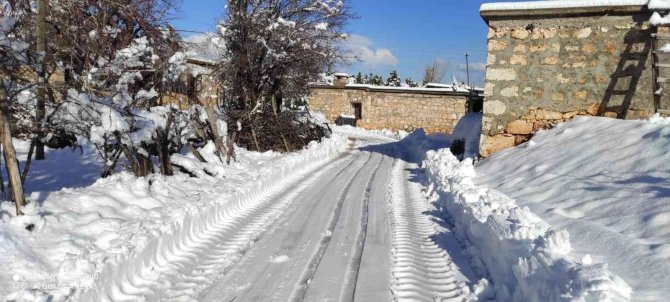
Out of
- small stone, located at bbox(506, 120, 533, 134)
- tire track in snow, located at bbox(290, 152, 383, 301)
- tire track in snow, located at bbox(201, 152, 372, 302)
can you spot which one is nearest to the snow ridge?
tire track in snow, located at bbox(201, 152, 372, 302)

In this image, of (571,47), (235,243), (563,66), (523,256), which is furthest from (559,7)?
(235,243)

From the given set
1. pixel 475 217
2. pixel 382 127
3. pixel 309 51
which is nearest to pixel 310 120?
pixel 309 51

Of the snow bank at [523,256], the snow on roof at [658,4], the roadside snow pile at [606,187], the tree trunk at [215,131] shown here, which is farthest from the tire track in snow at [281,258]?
the snow on roof at [658,4]

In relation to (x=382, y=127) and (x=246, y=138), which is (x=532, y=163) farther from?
(x=382, y=127)

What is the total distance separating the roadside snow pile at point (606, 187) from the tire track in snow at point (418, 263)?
1153 millimetres

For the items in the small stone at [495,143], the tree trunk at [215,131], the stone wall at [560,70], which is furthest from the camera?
the tree trunk at [215,131]

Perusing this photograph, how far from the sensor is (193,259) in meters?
4.73

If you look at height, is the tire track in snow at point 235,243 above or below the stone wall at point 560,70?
below

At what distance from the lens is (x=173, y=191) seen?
22.7 ft

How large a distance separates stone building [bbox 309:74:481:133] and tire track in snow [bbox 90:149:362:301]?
72.1 feet

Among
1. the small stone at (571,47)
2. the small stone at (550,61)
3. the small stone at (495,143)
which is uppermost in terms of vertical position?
the small stone at (571,47)

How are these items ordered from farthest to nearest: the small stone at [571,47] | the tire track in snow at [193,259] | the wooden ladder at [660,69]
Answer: the small stone at [571,47], the wooden ladder at [660,69], the tire track in snow at [193,259]

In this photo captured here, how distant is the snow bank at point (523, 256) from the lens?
2.88 metres

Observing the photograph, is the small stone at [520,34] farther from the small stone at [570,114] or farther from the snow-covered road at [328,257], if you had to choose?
the snow-covered road at [328,257]
